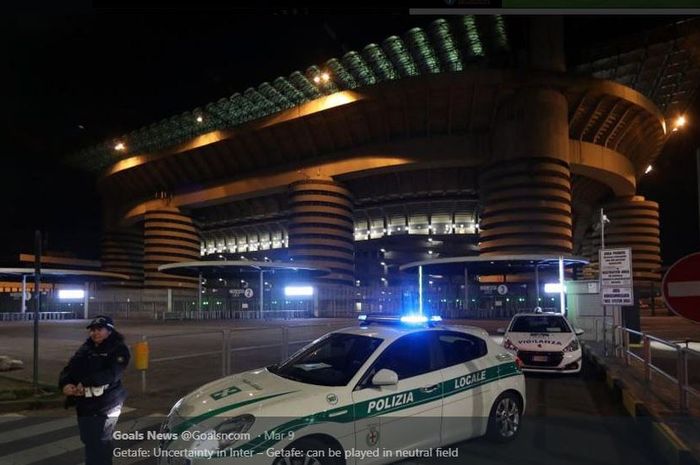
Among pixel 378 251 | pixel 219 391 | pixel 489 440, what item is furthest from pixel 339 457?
pixel 378 251

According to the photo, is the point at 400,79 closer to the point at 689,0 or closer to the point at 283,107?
the point at 283,107

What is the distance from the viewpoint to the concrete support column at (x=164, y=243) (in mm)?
59125

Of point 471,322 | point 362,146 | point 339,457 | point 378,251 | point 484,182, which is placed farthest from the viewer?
point 378,251

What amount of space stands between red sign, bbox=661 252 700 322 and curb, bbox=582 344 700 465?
161 centimetres

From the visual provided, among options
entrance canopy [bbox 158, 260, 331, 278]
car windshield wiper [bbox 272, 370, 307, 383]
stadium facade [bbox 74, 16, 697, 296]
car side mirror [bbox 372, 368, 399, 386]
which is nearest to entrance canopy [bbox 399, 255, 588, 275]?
stadium facade [bbox 74, 16, 697, 296]

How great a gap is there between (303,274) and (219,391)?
42.1 meters

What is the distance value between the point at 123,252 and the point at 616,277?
62.1 m

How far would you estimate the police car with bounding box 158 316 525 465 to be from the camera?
16.1ft

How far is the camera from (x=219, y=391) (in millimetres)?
5676

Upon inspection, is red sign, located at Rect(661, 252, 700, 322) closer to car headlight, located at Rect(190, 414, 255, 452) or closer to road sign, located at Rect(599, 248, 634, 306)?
car headlight, located at Rect(190, 414, 255, 452)

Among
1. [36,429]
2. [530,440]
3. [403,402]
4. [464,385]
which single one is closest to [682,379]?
[530,440]

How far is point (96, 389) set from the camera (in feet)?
16.7

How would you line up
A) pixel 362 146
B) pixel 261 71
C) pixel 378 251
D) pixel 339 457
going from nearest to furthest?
pixel 339 457, pixel 362 146, pixel 261 71, pixel 378 251

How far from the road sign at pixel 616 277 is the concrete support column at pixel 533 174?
24.6m
